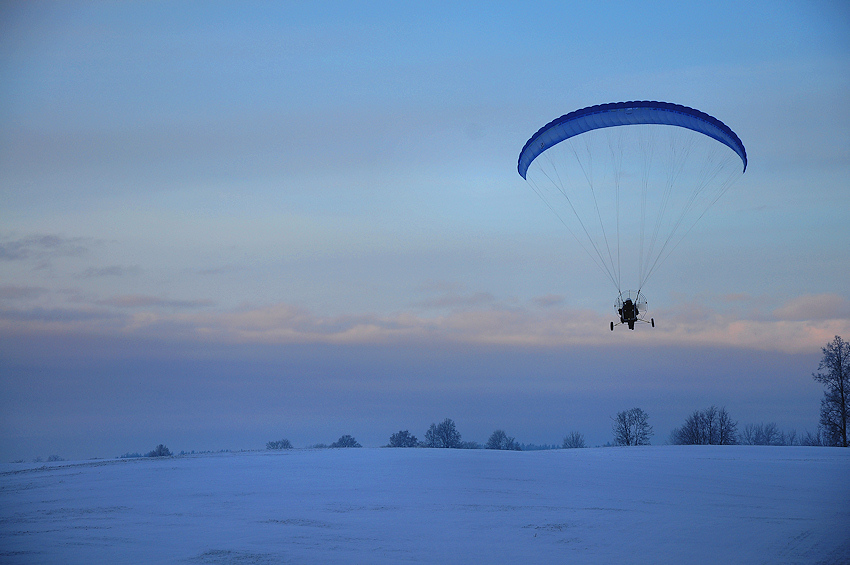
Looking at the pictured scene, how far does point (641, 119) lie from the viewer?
20.1m

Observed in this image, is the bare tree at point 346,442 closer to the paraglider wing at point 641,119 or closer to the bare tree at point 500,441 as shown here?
the bare tree at point 500,441

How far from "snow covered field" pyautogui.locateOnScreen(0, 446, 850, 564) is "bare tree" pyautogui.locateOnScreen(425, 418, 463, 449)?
164ft

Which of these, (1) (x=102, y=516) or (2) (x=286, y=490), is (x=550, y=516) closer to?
(2) (x=286, y=490)

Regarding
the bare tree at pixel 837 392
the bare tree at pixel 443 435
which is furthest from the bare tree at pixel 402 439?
the bare tree at pixel 837 392

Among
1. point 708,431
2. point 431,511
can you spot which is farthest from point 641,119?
point 708,431

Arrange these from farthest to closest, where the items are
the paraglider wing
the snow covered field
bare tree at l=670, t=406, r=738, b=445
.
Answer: bare tree at l=670, t=406, r=738, b=445 → the paraglider wing → the snow covered field

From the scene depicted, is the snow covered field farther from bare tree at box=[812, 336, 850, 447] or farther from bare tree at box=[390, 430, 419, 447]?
bare tree at box=[390, 430, 419, 447]

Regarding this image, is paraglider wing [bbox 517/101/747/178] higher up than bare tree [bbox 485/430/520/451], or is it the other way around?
paraglider wing [bbox 517/101/747/178]

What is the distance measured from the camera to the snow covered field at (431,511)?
12852 mm

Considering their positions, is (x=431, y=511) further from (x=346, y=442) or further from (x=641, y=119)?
(x=346, y=442)

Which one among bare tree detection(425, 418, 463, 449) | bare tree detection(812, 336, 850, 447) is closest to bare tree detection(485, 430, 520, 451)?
bare tree detection(425, 418, 463, 449)

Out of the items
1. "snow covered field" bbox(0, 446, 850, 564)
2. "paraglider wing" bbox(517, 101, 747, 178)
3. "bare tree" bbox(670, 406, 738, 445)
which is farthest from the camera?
"bare tree" bbox(670, 406, 738, 445)

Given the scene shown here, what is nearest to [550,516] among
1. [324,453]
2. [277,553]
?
[277,553]

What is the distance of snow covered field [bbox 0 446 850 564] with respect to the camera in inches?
506
